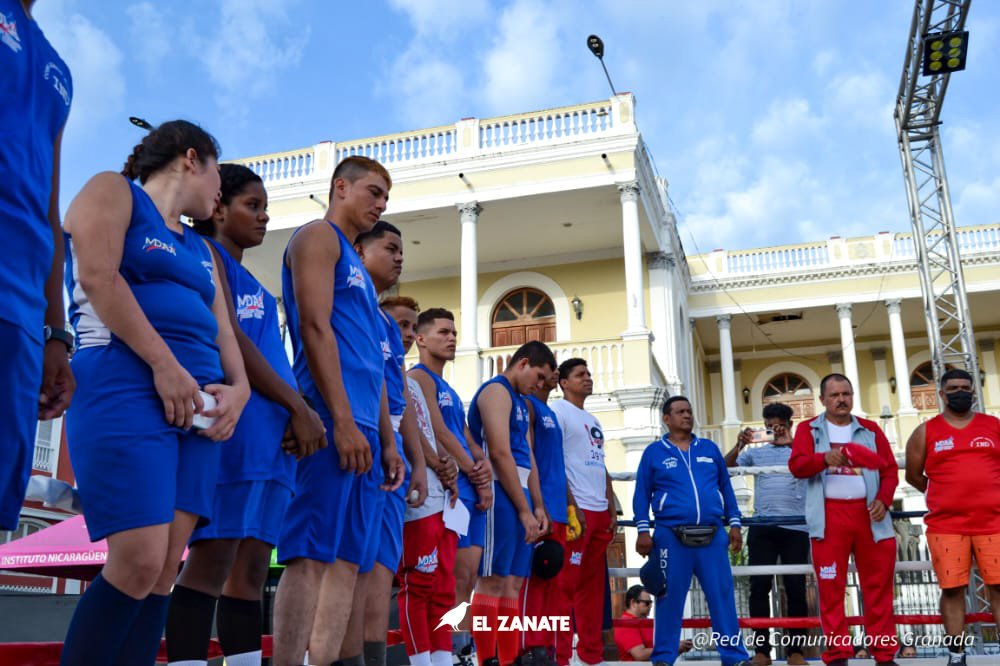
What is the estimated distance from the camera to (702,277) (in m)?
22.7

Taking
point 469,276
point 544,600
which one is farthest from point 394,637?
point 469,276

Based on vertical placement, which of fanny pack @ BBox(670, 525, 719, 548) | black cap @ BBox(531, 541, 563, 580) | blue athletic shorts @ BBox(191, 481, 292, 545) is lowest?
black cap @ BBox(531, 541, 563, 580)

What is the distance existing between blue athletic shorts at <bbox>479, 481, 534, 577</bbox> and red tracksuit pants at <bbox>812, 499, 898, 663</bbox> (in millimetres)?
1889

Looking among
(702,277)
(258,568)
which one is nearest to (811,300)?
(702,277)

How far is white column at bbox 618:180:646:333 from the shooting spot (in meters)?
14.4

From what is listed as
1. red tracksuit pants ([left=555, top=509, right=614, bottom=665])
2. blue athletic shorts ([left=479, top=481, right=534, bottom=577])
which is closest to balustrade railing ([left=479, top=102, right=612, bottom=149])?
red tracksuit pants ([left=555, top=509, right=614, bottom=665])

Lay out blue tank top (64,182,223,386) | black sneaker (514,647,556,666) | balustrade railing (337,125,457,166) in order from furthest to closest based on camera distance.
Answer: balustrade railing (337,125,457,166), black sneaker (514,647,556,666), blue tank top (64,182,223,386)

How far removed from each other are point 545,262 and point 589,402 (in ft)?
16.9

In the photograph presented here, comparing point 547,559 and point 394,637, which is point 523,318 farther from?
point 547,559

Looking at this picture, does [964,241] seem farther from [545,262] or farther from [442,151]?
[442,151]

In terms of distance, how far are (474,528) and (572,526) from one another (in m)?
1.07

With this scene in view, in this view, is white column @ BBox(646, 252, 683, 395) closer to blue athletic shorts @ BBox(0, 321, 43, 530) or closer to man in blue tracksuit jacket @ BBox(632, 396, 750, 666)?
man in blue tracksuit jacket @ BBox(632, 396, 750, 666)

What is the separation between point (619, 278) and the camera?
18.0 meters

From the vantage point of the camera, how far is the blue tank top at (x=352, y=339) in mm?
2762
